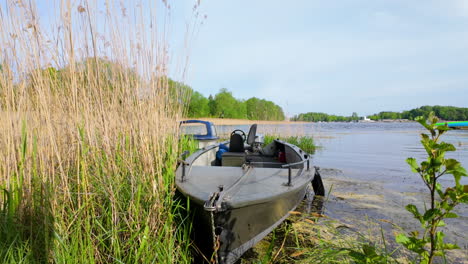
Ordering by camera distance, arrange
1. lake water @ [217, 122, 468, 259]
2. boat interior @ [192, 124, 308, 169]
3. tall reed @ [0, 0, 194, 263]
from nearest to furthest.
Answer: tall reed @ [0, 0, 194, 263], lake water @ [217, 122, 468, 259], boat interior @ [192, 124, 308, 169]

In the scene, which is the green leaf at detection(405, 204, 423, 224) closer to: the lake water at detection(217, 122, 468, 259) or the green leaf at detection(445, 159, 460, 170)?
the green leaf at detection(445, 159, 460, 170)

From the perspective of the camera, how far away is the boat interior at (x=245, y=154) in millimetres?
5254

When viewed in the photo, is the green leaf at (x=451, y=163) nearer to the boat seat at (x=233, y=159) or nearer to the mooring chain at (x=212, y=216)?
the mooring chain at (x=212, y=216)

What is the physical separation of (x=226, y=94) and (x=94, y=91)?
7167cm

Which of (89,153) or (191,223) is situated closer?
(89,153)

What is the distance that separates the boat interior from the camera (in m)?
5.25

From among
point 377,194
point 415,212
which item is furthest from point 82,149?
point 377,194

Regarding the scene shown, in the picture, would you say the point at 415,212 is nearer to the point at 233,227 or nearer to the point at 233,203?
the point at 233,203

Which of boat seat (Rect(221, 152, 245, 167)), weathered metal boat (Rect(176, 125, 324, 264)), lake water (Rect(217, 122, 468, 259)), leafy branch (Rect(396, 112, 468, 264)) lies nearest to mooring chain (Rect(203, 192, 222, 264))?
weathered metal boat (Rect(176, 125, 324, 264))

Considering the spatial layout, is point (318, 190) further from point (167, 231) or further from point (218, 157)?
point (167, 231)

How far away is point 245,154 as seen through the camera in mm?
5438

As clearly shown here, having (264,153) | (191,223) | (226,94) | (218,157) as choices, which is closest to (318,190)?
(264,153)

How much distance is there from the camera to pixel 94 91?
2.51m

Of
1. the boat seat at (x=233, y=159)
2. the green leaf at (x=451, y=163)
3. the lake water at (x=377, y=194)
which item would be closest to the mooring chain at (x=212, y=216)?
the green leaf at (x=451, y=163)
